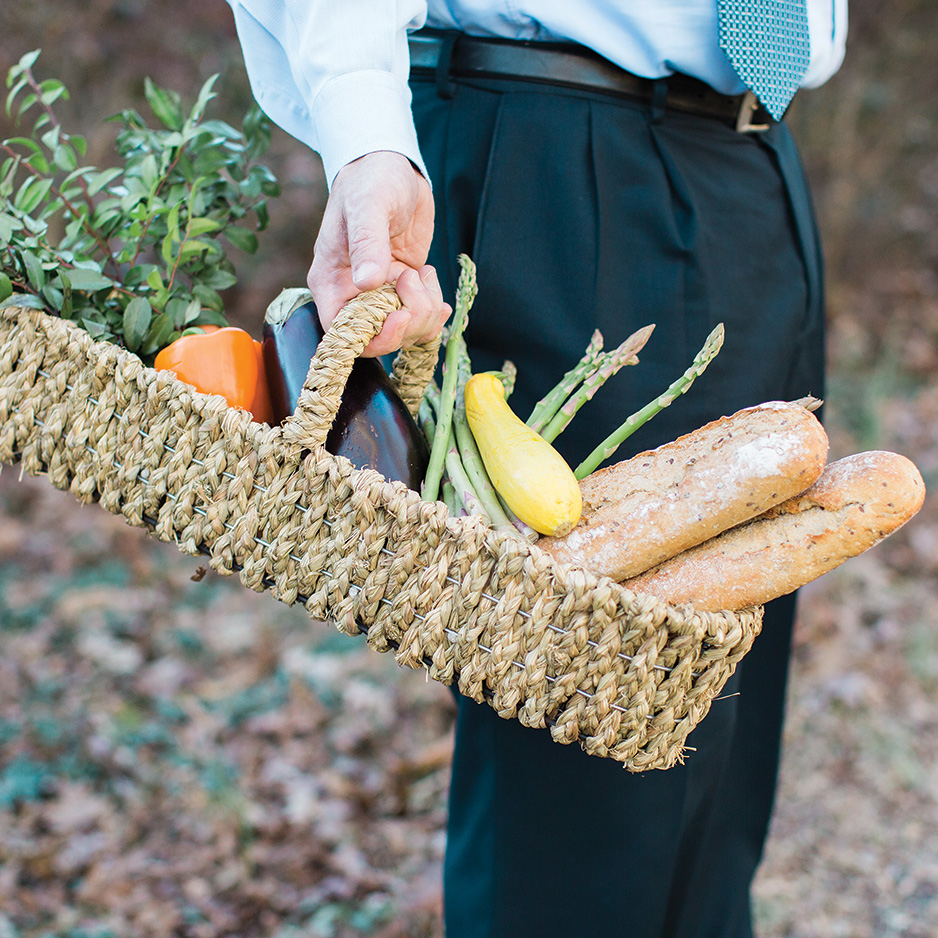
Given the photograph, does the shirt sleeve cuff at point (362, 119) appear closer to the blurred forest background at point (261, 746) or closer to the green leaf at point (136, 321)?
the green leaf at point (136, 321)

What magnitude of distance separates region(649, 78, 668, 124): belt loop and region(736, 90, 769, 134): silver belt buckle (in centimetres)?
13

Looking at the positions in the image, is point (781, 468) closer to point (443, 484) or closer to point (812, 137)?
point (443, 484)

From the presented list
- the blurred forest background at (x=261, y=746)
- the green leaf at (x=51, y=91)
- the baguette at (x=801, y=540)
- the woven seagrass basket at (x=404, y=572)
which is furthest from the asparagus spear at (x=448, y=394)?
the blurred forest background at (x=261, y=746)

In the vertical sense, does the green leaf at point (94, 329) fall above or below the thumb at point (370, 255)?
below

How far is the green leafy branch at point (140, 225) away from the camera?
3.67 ft

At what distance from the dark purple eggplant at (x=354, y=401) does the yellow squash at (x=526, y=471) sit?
0.29 feet

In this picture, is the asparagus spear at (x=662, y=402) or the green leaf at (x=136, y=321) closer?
the asparagus spear at (x=662, y=402)

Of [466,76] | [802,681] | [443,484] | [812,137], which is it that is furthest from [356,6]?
[812,137]

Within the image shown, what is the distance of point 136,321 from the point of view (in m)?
1.10

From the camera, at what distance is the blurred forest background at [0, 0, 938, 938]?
6.49ft

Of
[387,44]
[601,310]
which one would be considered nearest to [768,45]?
[601,310]

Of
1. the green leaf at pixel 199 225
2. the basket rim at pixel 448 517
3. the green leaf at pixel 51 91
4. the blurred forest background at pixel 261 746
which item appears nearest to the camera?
the basket rim at pixel 448 517

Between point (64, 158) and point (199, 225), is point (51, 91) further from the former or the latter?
point (199, 225)

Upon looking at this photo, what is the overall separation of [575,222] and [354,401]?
42 cm
